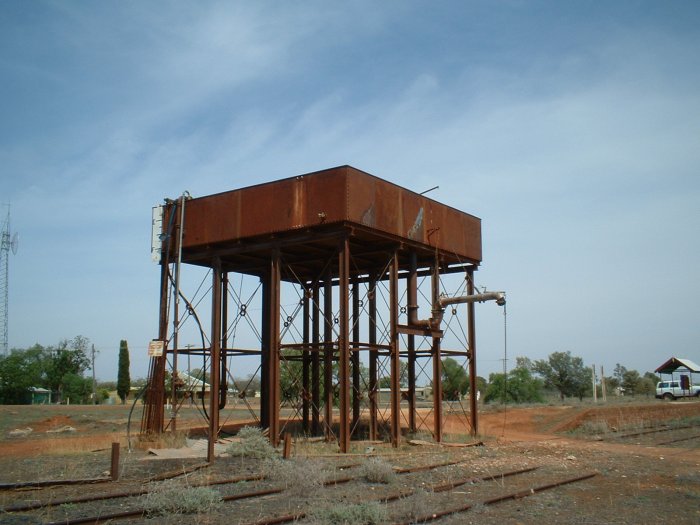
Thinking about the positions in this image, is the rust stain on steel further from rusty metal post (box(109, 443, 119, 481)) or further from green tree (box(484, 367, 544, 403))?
green tree (box(484, 367, 544, 403))

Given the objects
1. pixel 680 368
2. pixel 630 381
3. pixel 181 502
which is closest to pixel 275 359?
pixel 181 502

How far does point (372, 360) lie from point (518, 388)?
4669 cm

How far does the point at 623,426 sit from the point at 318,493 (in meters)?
24.1

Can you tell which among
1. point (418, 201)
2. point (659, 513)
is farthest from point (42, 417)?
point (659, 513)

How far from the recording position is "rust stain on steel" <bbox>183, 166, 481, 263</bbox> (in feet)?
68.8

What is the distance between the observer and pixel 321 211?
21094mm

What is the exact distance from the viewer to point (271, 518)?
35.2ft

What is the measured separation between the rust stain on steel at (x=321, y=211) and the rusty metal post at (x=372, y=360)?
10.1ft

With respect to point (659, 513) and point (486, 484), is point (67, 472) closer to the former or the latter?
point (486, 484)

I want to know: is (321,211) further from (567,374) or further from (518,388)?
(567,374)

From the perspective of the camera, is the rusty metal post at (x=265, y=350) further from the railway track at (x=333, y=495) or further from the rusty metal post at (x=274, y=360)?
the railway track at (x=333, y=495)

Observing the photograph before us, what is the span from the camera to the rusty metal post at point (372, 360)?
2395 cm

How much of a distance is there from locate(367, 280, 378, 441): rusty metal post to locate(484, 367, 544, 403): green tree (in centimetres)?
4107

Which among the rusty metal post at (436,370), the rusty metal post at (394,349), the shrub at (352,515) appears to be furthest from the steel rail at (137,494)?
the rusty metal post at (436,370)
